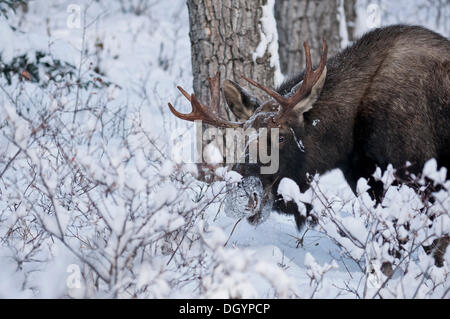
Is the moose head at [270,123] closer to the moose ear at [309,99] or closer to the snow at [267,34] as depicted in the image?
the moose ear at [309,99]

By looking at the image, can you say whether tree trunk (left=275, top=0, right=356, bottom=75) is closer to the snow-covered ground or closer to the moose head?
the snow-covered ground

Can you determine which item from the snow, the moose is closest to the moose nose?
the moose

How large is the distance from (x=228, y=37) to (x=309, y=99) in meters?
1.42

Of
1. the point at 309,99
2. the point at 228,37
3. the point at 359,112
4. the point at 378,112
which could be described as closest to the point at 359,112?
the point at 359,112

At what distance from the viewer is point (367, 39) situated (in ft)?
15.1

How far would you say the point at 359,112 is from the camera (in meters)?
4.36

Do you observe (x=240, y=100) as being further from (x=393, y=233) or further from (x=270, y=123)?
(x=393, y=233)

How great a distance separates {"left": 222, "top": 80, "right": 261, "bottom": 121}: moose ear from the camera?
4.50 meters

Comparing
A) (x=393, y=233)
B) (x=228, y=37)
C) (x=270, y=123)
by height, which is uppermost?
(x=228, y=37)

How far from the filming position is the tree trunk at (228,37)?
5352mm

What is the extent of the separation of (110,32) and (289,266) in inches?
346

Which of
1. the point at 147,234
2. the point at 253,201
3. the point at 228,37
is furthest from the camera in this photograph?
the point at 228,37
